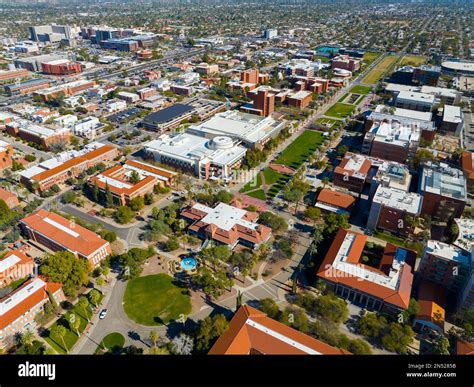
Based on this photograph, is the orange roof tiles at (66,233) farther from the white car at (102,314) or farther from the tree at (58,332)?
the tree at (58,332)

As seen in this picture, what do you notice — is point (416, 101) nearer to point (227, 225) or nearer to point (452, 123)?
point (452, 123)

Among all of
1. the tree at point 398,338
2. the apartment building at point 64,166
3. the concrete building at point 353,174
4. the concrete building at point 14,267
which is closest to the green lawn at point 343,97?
the concrete building at point 353,174

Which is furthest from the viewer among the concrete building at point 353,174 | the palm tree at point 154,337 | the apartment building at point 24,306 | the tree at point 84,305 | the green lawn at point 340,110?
the green lawn at point 340,110

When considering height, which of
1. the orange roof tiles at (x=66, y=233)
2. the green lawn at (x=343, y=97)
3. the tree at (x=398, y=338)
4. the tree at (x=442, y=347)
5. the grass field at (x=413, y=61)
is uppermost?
the grass field at (x=413, y=61)

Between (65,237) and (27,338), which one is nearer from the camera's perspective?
(27,338)

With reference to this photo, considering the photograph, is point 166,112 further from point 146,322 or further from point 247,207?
point 146,322

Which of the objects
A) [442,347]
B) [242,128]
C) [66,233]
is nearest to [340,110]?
[242,128]

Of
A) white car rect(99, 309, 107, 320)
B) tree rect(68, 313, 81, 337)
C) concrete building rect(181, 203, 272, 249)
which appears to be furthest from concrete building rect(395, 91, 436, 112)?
tree rect(68, 313, 81, 337)
